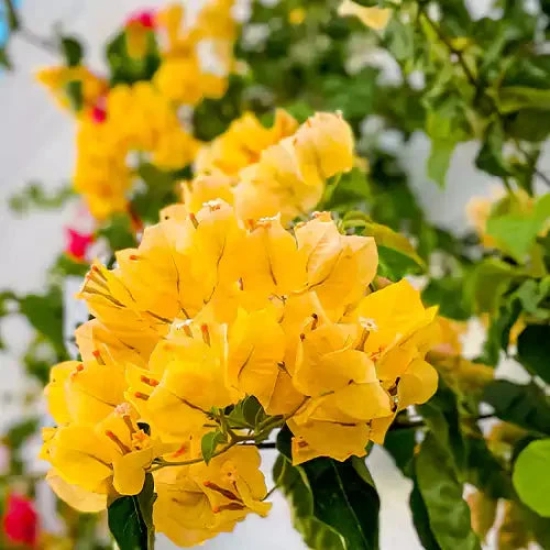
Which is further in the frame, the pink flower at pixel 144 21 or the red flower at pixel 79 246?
the pink flower at pixel 144 21

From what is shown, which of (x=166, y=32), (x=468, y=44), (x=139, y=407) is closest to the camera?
(x=139, y=407)

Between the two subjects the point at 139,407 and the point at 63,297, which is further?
the point at 63,297

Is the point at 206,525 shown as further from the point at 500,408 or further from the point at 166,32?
the point at 166,32

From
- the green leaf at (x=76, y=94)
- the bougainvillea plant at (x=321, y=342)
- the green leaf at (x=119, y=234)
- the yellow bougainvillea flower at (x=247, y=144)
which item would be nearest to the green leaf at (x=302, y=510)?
the bougainvillea plant at (x=321, y=342)

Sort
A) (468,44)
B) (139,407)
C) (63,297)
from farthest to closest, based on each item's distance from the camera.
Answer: (63,297) < (468,44) < (139,407)

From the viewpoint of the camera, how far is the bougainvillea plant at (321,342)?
0.34 metres

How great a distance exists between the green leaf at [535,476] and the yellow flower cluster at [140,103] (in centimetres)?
55

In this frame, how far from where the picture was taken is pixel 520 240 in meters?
0.49

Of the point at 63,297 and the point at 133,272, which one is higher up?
the point at 133,272

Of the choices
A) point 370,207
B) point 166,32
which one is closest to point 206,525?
point 370,207

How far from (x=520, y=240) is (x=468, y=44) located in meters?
0.18

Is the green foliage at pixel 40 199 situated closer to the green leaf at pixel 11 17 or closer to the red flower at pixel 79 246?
the green leaf at pixel 11 17

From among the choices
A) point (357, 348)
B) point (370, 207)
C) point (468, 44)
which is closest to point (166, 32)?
point (370, 207)

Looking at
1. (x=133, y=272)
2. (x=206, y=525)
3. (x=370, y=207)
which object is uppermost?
(x=133, y=272)
